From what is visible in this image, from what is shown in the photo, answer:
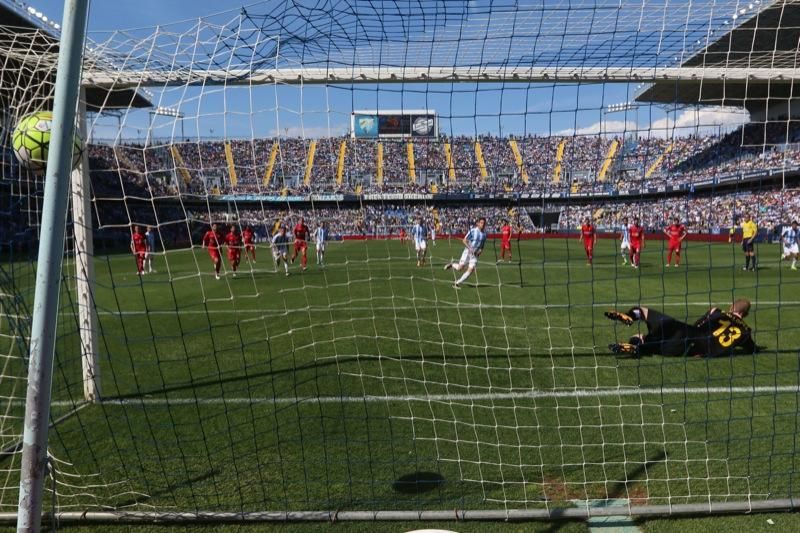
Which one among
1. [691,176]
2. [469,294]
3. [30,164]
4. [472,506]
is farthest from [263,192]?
[469,294]

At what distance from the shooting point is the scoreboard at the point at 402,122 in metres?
4.25

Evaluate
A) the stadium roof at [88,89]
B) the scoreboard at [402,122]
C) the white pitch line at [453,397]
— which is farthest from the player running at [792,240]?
the stadium roof at [88,89]

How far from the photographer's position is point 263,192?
4762mm

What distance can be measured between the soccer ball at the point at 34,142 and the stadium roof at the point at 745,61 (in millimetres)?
4513

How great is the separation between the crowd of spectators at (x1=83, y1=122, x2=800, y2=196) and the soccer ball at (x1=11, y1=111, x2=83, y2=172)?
0.51 meters

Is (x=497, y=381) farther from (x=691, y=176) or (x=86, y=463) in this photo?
(x=86, y=463)

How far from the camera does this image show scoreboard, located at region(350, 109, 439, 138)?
14.0 ft

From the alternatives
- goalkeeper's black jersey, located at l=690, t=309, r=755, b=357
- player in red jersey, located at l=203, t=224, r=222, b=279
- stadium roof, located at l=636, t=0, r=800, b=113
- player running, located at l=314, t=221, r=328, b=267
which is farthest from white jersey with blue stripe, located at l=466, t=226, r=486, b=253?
stadium roof, located at l=636, t=0, r=800, b=113

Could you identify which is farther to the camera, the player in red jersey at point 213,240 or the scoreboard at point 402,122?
the player in red jersey at point 213,240

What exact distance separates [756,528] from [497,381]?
9.98 feet

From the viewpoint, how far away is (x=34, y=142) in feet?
11.9

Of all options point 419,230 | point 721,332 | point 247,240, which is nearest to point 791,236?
point 419,230

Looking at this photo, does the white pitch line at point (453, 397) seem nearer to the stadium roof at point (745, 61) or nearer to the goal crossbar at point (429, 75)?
the stadium roof at point (745, 61)

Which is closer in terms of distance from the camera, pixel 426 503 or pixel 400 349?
pixel 426 503
